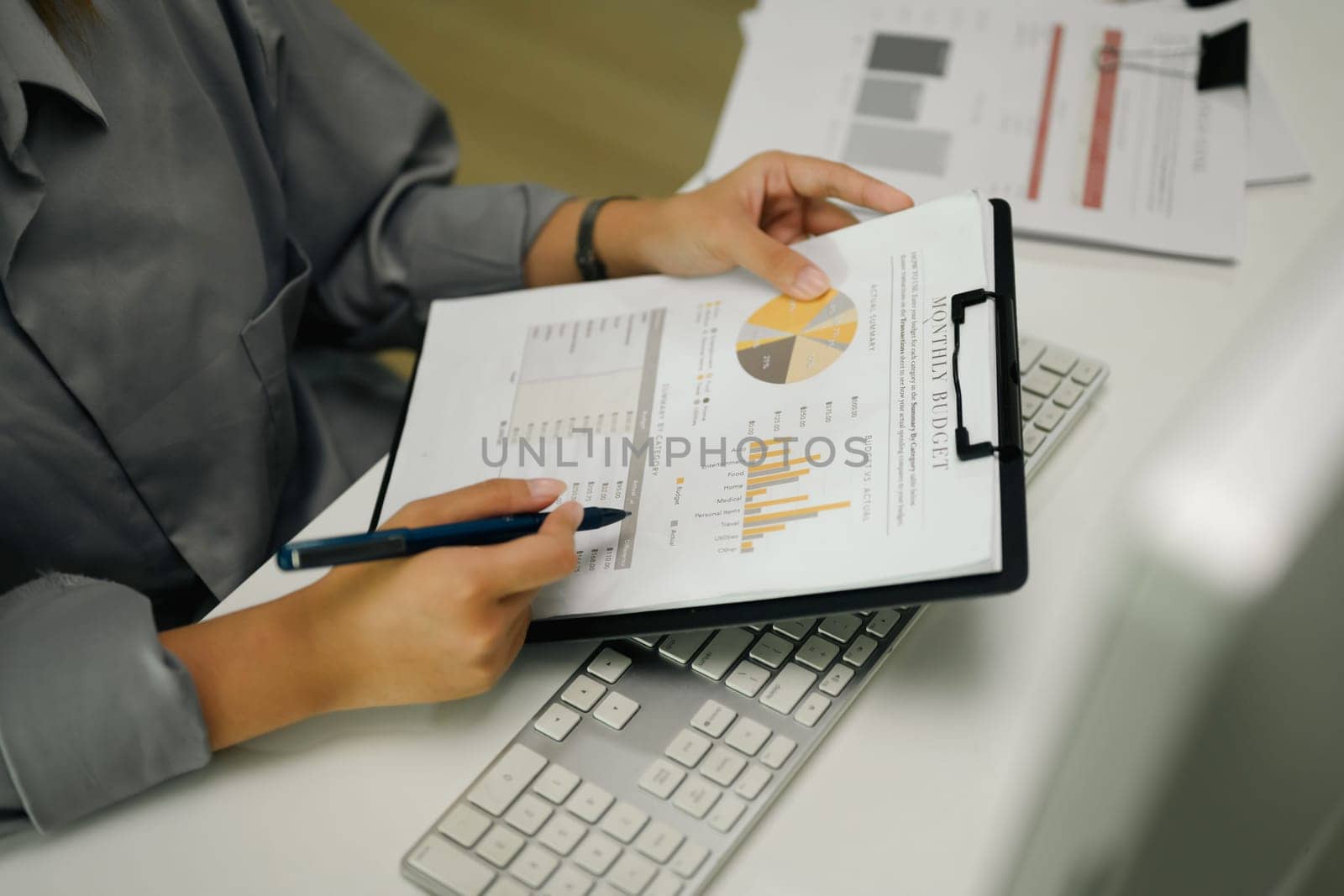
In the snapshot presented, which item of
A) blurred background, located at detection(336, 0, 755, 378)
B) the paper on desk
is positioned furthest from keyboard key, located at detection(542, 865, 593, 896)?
blurred background, located at detection(336, 0, 755, 378)

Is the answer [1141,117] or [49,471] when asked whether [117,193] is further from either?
[1141,117]

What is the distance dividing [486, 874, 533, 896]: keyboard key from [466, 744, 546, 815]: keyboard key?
0.03 m

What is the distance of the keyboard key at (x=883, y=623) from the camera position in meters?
0.54

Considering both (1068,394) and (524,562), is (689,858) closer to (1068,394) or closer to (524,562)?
(524,562)

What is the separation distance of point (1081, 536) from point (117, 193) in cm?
56

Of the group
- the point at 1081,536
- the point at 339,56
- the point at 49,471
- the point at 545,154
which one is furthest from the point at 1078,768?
the point at 545,154

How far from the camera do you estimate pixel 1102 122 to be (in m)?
0.80

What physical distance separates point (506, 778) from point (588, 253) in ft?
1.25

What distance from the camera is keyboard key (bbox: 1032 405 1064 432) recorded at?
0.62m

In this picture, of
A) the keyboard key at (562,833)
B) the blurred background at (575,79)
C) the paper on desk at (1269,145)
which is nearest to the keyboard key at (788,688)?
the keyboard key at (562,833)

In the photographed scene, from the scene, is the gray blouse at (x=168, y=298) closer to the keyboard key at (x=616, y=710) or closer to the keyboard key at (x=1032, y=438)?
the keyboard key at (x=616, y=710)

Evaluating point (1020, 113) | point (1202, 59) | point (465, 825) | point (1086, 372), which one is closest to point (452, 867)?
point (465, 825)

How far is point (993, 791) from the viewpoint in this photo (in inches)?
19.3

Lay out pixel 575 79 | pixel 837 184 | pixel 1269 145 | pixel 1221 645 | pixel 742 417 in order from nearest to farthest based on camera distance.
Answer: pixel 1221 645 → pixel 742 417 → pixel 837 184 → pixel 1269 145 → pixel 575 79
